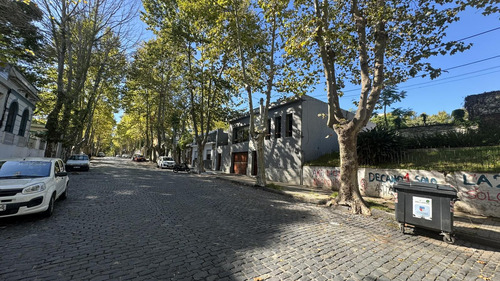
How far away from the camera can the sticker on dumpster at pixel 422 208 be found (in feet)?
17.5

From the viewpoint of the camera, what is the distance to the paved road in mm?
3158

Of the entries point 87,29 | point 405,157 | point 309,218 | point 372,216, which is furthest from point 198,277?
point 87,29

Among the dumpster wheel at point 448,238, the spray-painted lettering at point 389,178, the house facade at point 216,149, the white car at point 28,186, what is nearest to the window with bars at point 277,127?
the spray-painted lettering at point 389,178

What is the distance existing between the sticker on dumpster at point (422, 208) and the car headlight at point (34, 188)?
9.14 metres

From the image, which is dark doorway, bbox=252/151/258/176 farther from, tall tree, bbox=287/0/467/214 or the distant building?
the distant building

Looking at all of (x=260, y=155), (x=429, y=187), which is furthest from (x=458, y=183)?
(x=260, y=155)

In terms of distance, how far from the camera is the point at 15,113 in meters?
Answer: 14.8

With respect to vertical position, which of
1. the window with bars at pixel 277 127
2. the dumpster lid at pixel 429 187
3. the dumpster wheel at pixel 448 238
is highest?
the window with bars at pixel 277 127

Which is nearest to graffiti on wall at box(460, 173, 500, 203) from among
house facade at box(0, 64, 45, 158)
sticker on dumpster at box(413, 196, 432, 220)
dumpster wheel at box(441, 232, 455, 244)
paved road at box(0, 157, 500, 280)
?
paved road at box(0, 157, 500, 280)

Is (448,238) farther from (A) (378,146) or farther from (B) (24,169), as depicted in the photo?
(B) (24,169)

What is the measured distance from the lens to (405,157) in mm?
11094

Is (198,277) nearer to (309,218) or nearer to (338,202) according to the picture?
(309,218)

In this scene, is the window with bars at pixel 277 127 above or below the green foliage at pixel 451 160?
above

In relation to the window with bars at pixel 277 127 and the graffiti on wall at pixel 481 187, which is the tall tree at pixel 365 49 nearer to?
the graffiti on wall at pixel 481 187
